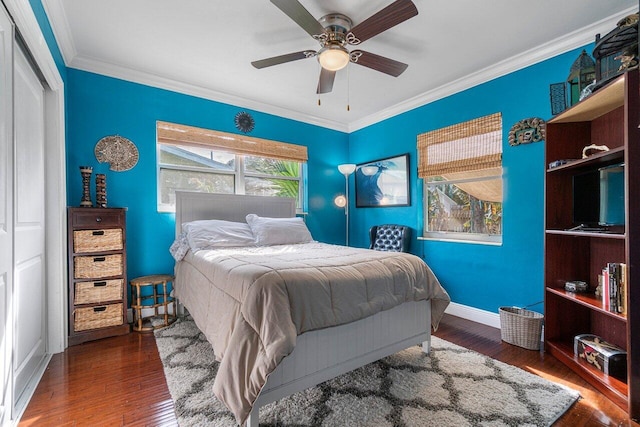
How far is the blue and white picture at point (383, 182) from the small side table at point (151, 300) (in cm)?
289

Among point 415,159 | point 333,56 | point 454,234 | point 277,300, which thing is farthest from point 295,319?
point 415,159

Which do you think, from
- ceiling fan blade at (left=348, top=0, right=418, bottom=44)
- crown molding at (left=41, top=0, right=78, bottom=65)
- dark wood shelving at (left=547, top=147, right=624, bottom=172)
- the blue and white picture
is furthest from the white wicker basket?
crown molding at (left=41, top=0, right=78, bottom=65)

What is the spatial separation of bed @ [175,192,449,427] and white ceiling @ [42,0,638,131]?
1.84m

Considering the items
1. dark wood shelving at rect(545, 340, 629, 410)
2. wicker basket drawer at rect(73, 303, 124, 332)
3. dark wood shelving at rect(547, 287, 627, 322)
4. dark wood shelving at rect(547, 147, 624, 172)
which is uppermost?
dark wood shelving at rect(547, 147, 624, 172)

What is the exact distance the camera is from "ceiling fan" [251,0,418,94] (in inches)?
67.9

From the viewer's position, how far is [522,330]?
8.00 ft

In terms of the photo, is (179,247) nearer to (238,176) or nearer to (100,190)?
(100,190)

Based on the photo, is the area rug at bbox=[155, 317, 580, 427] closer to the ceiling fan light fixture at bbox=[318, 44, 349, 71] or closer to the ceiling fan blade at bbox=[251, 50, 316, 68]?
the ceiling fan light fixture at bbox=[318, 44, 349, 71]

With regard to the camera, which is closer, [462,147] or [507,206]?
[507,206]

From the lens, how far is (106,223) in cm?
264

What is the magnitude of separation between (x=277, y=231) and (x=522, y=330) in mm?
2449

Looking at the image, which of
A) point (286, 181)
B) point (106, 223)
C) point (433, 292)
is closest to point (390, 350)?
point (433, 292)

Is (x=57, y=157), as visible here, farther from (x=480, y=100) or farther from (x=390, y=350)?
(x=480, y=100)

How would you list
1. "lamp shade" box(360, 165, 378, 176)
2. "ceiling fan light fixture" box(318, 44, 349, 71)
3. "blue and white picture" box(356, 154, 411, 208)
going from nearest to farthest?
1. "ceiling fan light fixture" box(318, 44, 349, 71)
2. "blue and white picture" box(356, 154, 411, 208)
3. "lamp shade" box(360, 165, 378, 176)
